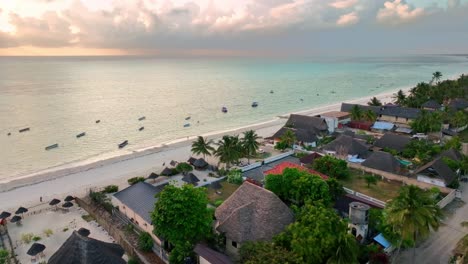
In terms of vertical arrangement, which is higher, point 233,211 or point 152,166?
point 233,211

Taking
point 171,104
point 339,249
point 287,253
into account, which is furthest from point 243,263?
point 171,104

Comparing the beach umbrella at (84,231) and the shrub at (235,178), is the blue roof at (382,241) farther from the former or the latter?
the beach umbrella at (84,231)

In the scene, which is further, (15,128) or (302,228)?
(15,128)

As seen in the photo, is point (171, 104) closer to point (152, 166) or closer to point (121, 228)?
point (152, 166)

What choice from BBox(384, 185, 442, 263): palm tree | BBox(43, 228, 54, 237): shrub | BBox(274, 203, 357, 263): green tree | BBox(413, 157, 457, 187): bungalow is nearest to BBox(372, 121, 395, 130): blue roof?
BBox(413, 157, 457, 187): bungalow

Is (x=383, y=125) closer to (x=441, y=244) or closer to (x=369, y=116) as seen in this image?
(x=369, y=116)

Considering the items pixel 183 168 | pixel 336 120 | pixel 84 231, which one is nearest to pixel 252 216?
pixel 84 231
